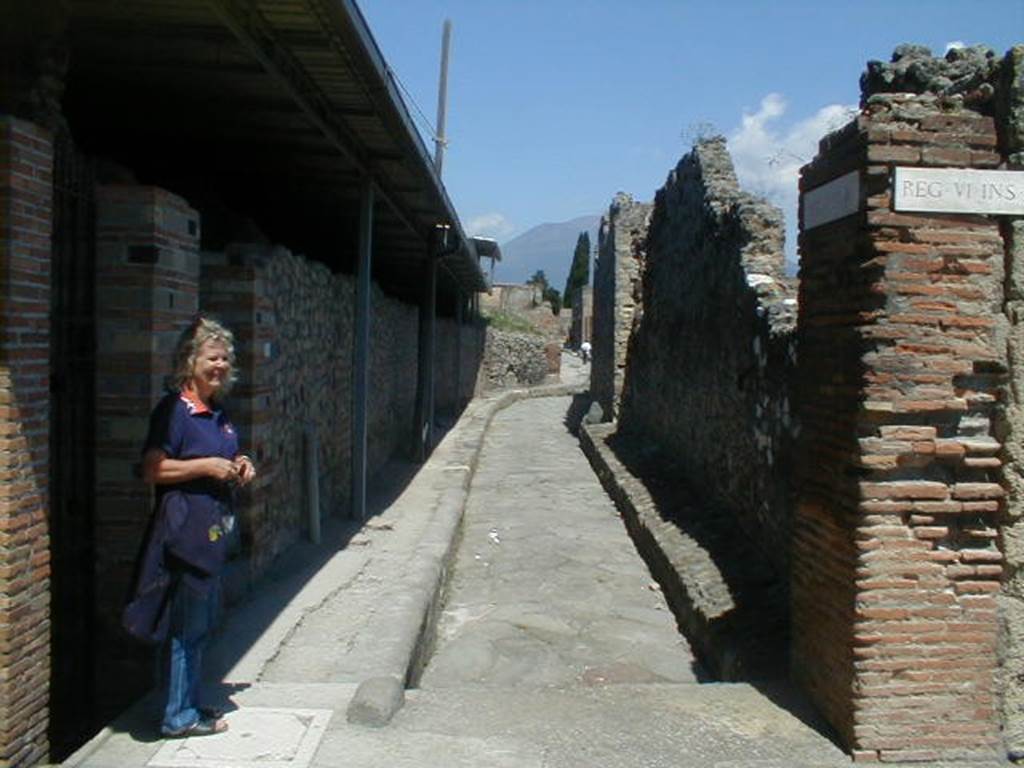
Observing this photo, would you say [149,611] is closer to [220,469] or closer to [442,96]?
[220,469]

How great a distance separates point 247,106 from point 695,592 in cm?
385

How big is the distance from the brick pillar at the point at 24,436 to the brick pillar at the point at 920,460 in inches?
109

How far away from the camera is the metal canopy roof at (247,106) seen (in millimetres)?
4406

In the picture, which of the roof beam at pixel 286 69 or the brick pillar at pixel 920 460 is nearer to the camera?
the brick pillar at pixel 920 460

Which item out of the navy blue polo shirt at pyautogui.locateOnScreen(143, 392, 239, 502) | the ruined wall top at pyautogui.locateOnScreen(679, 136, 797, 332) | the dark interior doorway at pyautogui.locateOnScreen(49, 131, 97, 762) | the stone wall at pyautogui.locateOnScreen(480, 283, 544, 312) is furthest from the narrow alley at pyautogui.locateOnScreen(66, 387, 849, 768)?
the stone wall at pyautogui.locateOnScreen(480, 283, 544, 312)

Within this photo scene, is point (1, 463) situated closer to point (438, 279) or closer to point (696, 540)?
point (696, 540)

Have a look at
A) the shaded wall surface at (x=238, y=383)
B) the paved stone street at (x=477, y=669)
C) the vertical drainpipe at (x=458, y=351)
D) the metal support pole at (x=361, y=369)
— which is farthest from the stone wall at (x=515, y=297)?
the metal support pole at (x=361, y=369)

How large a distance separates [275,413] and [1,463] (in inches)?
128

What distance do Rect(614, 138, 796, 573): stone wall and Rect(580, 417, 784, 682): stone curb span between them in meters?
0.42

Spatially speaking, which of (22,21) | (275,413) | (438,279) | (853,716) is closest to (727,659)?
(853,716)

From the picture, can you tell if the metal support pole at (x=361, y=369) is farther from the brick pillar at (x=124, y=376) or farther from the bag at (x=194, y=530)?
the bag at (x=194, y=530)

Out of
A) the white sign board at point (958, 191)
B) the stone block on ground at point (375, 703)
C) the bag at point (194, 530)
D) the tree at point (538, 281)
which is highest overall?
the tree at point (538, 281)

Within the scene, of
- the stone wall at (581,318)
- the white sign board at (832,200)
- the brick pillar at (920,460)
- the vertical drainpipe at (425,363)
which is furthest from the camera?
the stone wall at (581,318)

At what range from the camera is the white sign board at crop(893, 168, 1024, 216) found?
3795mm
